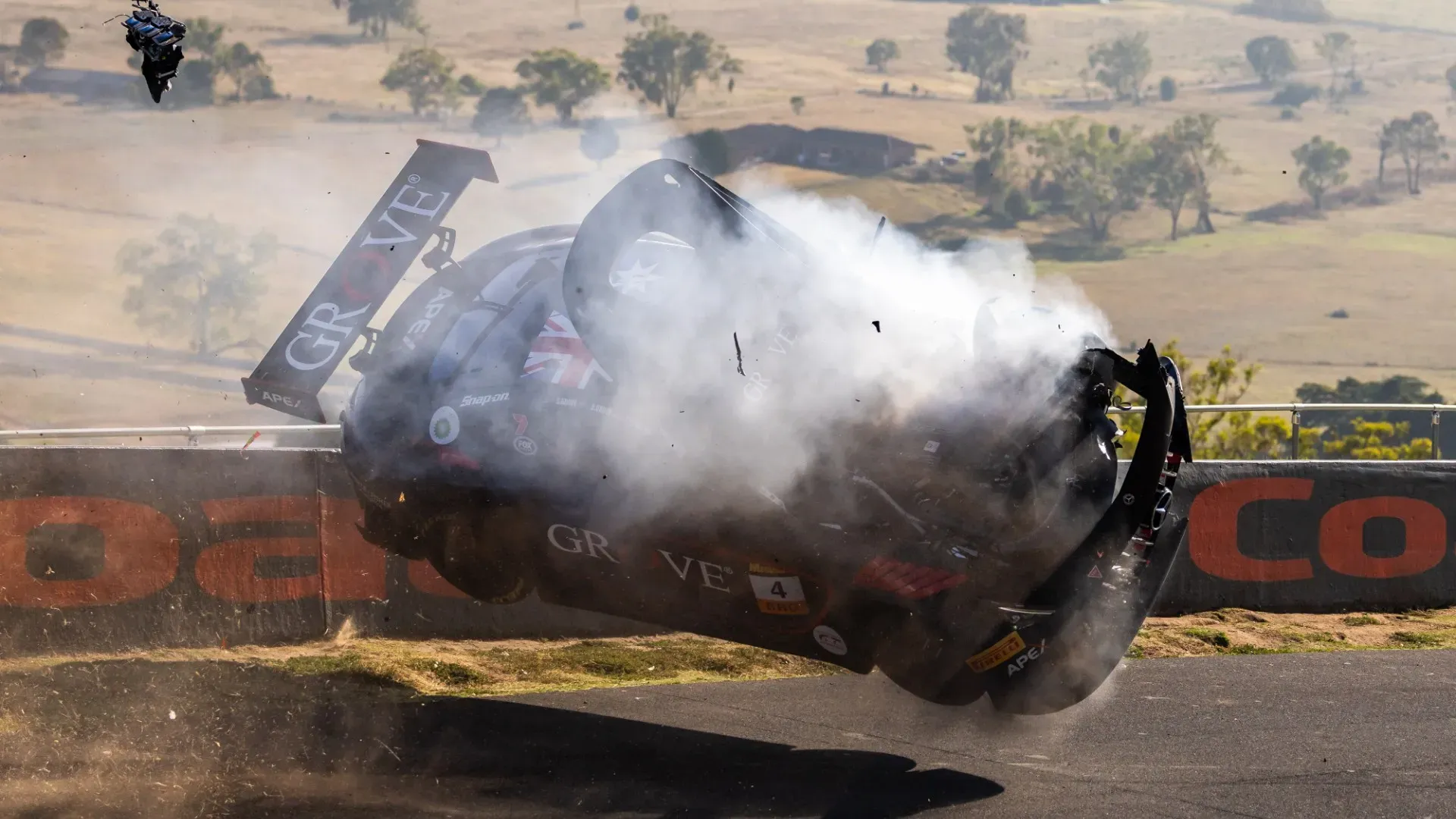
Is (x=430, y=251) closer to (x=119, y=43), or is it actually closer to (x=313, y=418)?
(x=313, y=418)

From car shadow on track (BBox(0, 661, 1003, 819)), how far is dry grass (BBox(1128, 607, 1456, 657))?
169 inches

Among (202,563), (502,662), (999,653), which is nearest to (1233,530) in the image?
(999,653)

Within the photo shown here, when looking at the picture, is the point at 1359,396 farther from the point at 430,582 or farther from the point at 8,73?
the point at 430,582

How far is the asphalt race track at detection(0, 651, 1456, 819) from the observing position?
6.72 m

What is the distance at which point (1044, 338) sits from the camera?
675cm

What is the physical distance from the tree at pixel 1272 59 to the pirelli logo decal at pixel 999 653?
96688mm

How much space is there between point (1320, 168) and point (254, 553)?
250ft

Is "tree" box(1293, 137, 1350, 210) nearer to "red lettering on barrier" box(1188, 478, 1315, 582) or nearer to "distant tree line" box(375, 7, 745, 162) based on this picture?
"distant tree line" box(375, 7, 745, 162)

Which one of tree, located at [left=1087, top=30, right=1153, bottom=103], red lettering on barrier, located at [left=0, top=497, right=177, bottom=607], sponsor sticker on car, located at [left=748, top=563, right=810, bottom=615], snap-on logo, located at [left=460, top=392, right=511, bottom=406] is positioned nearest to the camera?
sponsor sticker on car, located at [left=748, top=563, right=810, bottom=615]

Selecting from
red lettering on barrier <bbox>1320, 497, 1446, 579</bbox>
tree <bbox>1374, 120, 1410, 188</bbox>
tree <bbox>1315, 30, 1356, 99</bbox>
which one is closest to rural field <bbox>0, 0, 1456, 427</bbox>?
tree <bbox>1374, 120, 1410, 188</bbox>

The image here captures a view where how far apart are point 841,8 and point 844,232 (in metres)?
82.3

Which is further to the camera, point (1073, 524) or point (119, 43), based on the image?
point (119, 43)

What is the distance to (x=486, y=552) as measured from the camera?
798cm

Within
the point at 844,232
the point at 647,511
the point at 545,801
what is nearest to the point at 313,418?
the point at 647,511
